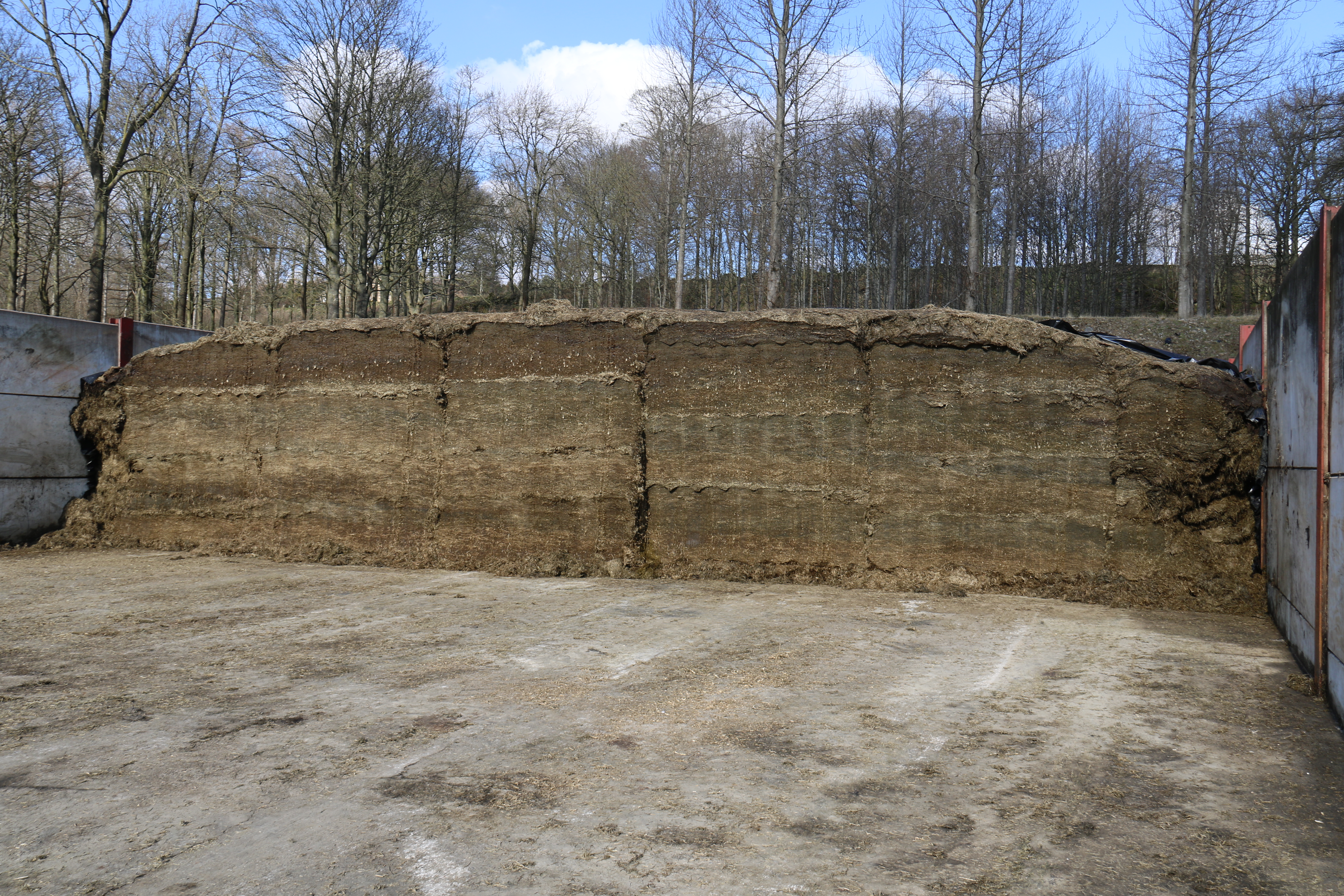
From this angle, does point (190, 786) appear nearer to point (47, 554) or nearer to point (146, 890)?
point (146, 890)

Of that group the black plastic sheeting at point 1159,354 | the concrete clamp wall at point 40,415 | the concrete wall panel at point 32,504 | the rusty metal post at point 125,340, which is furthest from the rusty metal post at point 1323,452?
the concrete wall panel at point 32,504

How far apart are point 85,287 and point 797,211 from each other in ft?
93.3

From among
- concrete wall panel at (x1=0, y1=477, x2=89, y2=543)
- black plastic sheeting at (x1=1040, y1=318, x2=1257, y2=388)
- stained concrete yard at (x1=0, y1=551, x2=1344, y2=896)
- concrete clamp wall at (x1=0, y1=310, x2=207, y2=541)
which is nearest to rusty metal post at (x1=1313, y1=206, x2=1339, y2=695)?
stained concrete yard at (x1=0, y1=551, x2=1344, y2=896)

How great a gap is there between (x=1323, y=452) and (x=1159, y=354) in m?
3.17

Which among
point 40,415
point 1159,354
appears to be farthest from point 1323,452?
point 40,415

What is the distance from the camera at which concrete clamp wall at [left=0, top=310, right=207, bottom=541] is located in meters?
8.70

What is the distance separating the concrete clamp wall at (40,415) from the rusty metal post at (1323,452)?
10.5m

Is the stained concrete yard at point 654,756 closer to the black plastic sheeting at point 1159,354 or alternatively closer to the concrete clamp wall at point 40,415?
the black plastic sheeting at point 1159,354

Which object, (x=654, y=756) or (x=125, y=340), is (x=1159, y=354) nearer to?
(x=654, y=756)

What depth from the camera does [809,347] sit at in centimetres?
725

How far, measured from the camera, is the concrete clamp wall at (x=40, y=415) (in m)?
8.70

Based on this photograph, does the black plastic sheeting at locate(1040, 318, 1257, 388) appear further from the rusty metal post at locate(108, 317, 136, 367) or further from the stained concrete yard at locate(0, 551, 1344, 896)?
the rusty metal post at locate(108, 317, 136, 367)

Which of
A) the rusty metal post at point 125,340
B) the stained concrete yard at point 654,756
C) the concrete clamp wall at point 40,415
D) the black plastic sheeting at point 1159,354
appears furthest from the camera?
the rusty metal post at point 125,340

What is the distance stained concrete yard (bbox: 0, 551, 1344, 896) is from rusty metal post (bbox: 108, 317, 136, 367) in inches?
186
